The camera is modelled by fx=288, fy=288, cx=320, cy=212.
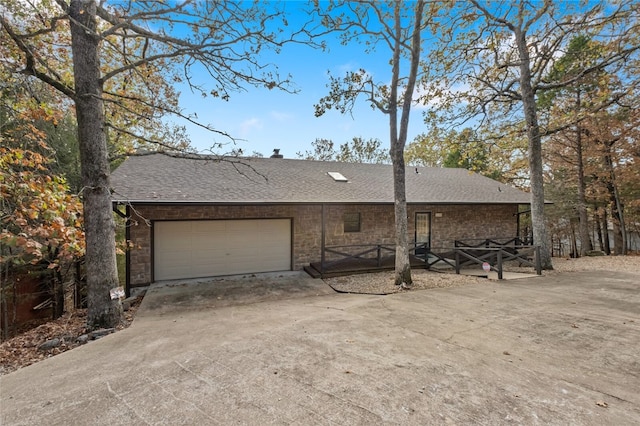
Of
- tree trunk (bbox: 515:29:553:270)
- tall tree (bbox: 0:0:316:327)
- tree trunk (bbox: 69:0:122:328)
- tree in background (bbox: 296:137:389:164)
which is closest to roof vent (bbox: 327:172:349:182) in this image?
tall tree (bbox: 0:0:316:327)

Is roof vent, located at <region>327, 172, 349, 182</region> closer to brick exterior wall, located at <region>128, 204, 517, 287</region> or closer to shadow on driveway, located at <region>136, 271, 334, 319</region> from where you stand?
brick exterior wall, located at <region>128, 204, 517, 287</region>

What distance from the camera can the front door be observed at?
11.9 meters

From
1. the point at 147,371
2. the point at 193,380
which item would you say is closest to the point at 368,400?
the point at 193,380

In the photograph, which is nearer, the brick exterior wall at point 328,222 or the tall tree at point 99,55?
the tall tree at point 99,55

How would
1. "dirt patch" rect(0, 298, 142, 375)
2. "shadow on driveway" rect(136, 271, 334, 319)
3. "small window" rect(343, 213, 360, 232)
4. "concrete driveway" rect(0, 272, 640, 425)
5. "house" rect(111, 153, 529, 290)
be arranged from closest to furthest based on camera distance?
1. "concrete driveway" rect(0, 272, 640, 425)
2. "dirt patch" rect(0, 298, 142, 375)
3. "shadow on driveway" rect(136, 271, 334, 319)
4. "house" rect(111, 153, 529, 290)
5. "small window" rect(343, 213, 360, 232)

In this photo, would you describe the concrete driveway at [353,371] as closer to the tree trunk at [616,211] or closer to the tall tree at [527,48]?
the tall tree at [527,48]

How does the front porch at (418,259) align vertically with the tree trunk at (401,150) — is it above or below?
below

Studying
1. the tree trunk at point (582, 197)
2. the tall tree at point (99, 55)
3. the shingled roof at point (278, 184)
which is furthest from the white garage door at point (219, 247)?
the tree trunk at point (582, 197)

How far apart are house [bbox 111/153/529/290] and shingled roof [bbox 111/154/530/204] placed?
0.12 feet

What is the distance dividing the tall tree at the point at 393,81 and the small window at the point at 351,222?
3026 millimetres

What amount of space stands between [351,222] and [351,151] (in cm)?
2160

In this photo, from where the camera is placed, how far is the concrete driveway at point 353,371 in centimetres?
255

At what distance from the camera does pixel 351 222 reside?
432 inches

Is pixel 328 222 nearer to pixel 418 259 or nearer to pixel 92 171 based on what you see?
pixel 418 259
